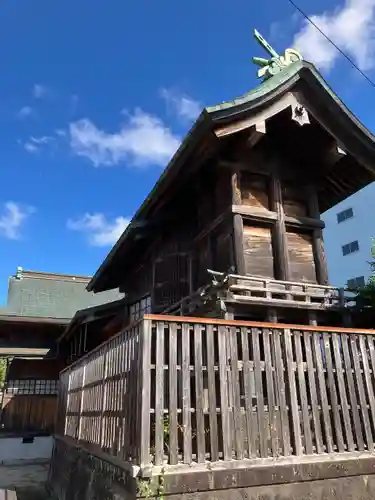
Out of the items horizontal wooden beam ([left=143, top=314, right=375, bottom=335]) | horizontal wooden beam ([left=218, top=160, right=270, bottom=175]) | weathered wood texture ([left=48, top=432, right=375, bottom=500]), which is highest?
horizontal wooden beam ([left=218, top=160, right=270, bottom=175])

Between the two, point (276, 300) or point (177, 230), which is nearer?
point (276, 300)

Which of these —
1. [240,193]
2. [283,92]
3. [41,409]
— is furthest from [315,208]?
[41,409]

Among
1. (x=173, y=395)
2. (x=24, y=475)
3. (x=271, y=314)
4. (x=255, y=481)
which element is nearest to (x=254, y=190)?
(x=271, y=314)

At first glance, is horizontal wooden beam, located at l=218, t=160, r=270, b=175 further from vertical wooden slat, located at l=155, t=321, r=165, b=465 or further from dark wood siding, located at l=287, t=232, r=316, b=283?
vertical wooden slat, located at l=155, t=321, r=165, b=465

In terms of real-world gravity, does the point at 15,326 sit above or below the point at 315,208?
below

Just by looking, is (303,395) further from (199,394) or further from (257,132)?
(257,132)

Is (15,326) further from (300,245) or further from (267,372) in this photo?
(267,372)

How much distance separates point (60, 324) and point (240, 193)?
34.3ft

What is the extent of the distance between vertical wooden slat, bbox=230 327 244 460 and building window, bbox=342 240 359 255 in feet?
95.7

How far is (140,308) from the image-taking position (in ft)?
42.5

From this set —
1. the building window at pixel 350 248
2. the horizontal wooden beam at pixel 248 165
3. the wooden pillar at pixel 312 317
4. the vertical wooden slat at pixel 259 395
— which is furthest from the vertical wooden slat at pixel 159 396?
the building window at pixel 350 248

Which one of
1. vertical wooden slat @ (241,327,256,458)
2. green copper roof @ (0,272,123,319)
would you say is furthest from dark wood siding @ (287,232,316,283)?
green copper roof @ (0,272,123,319)

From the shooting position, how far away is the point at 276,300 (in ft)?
25.7

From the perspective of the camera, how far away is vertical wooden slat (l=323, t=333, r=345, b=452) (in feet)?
16.9
